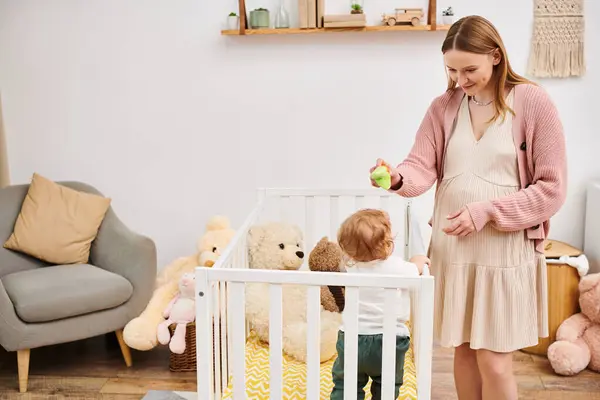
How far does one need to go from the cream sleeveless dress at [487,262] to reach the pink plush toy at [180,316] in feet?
4.28

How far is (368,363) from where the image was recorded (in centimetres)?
188

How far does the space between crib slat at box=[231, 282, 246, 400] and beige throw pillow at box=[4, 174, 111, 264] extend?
157 centimetres

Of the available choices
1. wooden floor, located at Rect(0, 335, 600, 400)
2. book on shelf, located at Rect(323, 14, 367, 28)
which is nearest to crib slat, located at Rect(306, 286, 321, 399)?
wooden floor, located at Rect(0, 335, 600, 400)

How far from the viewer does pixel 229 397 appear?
2.05 m

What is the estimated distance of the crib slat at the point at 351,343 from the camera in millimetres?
1699

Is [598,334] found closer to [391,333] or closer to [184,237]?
[391,333]

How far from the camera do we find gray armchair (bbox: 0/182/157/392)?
2.76m

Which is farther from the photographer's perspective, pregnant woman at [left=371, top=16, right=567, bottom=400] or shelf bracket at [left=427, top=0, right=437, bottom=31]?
shelf bracket at [left=427, top=0, right=437, bottom=31]

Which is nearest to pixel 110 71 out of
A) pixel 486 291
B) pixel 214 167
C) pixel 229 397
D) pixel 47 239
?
pixel 214 167

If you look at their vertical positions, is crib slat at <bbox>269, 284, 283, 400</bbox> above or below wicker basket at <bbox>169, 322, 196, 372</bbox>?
above

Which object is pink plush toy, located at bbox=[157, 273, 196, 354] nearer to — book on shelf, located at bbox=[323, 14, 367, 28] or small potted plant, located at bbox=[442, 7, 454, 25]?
book on shelf, located at bbox=[323, 14, 367, 28]

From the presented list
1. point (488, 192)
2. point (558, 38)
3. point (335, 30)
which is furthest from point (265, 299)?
point (558, 38)

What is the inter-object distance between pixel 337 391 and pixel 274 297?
0.37 metres

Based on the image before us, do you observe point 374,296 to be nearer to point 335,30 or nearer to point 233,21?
point 335,30
